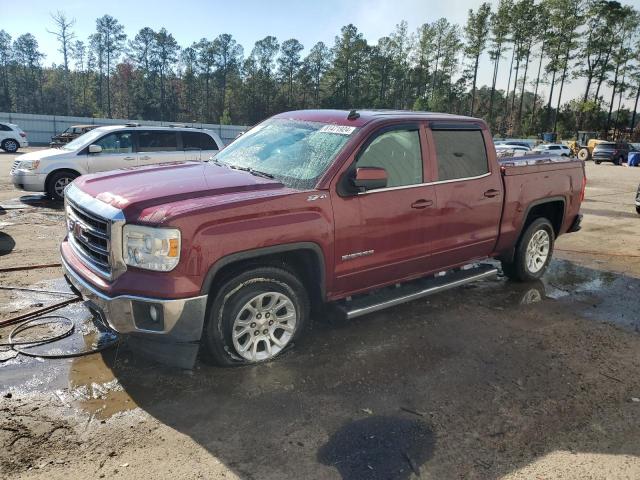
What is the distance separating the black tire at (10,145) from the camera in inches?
1050

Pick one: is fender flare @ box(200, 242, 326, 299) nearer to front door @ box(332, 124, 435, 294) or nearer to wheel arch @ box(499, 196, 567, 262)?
front door @ box(332, 124, 435, 294)

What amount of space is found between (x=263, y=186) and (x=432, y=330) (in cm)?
221

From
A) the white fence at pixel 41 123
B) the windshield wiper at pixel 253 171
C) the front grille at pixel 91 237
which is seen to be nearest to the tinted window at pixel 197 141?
the windshield wiper at pixel 253 171

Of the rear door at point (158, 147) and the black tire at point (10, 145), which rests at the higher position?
the rear door at point (158, 147)

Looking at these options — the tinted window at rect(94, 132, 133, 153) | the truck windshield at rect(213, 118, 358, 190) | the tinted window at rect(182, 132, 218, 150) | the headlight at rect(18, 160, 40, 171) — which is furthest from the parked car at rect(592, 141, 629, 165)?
the truck windshield at rect(213, 118, 358, 190)

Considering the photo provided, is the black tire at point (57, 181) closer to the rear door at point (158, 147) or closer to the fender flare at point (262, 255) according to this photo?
the rear door at point (158, 147)

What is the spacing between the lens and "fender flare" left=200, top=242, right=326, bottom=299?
3357 mm

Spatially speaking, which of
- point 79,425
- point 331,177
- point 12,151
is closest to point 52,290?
point 79,425

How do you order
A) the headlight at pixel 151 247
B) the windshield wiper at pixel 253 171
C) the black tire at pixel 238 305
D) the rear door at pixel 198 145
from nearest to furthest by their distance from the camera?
the headlight at pixel 151 247 < the black tire at pixel 238 305 < the windshield wiper at pixel 253 171 < the rear door at pixel 198 145

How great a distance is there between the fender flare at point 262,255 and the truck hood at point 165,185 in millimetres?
404

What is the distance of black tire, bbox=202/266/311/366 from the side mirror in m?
0.89

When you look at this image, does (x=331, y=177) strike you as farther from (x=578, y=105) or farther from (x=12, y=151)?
Result: (x=578, y=105)

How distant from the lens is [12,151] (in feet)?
89.2

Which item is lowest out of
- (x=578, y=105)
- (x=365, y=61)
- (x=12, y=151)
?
(x=12, y=151)
